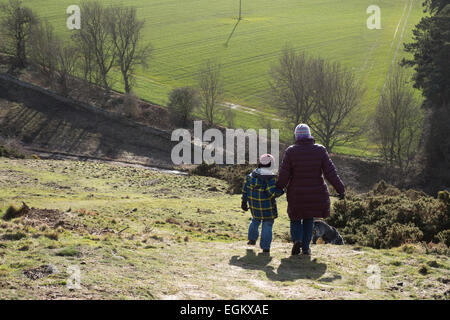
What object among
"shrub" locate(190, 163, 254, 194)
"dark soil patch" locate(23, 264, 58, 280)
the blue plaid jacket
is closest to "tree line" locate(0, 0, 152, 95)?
"shrub" locate(190, 163, 254, 194)

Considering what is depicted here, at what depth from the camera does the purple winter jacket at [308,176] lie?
33.8 ft

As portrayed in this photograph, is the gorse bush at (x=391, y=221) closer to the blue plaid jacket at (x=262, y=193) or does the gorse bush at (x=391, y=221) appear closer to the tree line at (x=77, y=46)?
the blue plaid jacket at (x=262, y=193)

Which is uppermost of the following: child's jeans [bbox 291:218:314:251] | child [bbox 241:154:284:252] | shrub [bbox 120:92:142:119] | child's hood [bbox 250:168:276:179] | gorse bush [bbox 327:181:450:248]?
child's hood [bbox 250:168:276:179]

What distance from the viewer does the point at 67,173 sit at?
33.2 meters

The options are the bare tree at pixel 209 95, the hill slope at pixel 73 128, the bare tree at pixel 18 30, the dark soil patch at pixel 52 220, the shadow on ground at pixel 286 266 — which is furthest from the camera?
the bare tree at pixel 18 30

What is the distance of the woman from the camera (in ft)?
33.9

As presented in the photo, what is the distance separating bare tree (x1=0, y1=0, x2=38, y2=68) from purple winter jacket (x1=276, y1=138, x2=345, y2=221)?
65910 mm

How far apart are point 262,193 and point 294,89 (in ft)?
147

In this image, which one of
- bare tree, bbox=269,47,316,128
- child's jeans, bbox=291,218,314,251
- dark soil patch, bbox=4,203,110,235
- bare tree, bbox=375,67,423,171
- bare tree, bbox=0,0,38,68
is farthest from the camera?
bare tree, bbox=0,0,38,68

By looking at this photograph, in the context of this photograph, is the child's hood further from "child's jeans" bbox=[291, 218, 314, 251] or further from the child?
"child's jeans" bbox=[291, 218, 314, 251]

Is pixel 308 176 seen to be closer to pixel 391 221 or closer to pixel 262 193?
pixel 262 193

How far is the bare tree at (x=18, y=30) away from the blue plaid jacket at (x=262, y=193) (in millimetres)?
64993

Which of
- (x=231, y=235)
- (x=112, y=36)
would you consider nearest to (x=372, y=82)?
(x=112, y=36)

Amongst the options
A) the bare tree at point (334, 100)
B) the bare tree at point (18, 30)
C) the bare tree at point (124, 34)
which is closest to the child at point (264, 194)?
the bare tree at point (334, 100)
